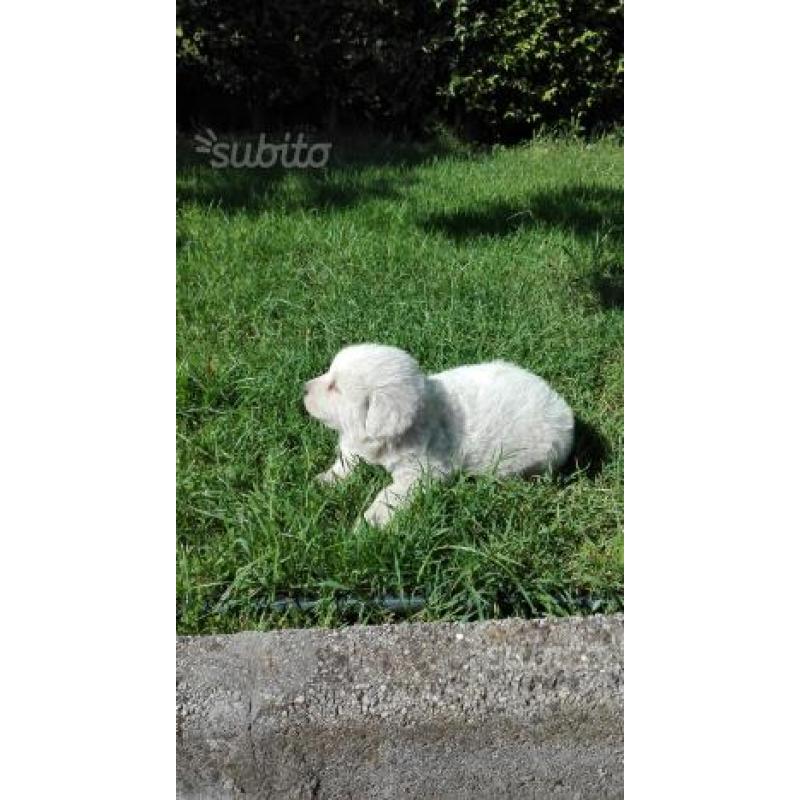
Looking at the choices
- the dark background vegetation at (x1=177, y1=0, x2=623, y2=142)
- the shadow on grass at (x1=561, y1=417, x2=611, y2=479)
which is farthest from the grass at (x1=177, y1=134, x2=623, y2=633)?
the dark background vegetation at (x1=177, y1=0, x2=623, y2=142)

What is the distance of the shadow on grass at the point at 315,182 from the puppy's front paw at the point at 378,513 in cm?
111

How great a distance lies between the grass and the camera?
5.65 feet

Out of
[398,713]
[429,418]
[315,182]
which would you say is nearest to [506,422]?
[429,418]

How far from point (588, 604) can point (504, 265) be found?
1213mm

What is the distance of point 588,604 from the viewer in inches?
67.9

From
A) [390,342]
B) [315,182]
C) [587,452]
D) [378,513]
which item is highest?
[315,182]

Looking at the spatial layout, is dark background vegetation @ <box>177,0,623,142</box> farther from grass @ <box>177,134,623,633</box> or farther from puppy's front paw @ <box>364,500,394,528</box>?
puppy's front paw @ <box>364,500,394,528</box>

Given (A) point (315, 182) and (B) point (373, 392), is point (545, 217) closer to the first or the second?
(A) point (315, 182)

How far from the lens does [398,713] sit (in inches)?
54.6

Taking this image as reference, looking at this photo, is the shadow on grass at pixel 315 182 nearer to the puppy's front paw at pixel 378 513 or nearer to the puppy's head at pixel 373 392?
the puppy's head at pixel 373 392

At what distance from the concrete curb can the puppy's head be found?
53 centimetres

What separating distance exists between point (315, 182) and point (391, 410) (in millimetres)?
1183

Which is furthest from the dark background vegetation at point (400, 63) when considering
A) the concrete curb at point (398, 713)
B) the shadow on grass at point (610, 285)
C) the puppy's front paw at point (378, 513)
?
the concrete curb at point (398, 713)
